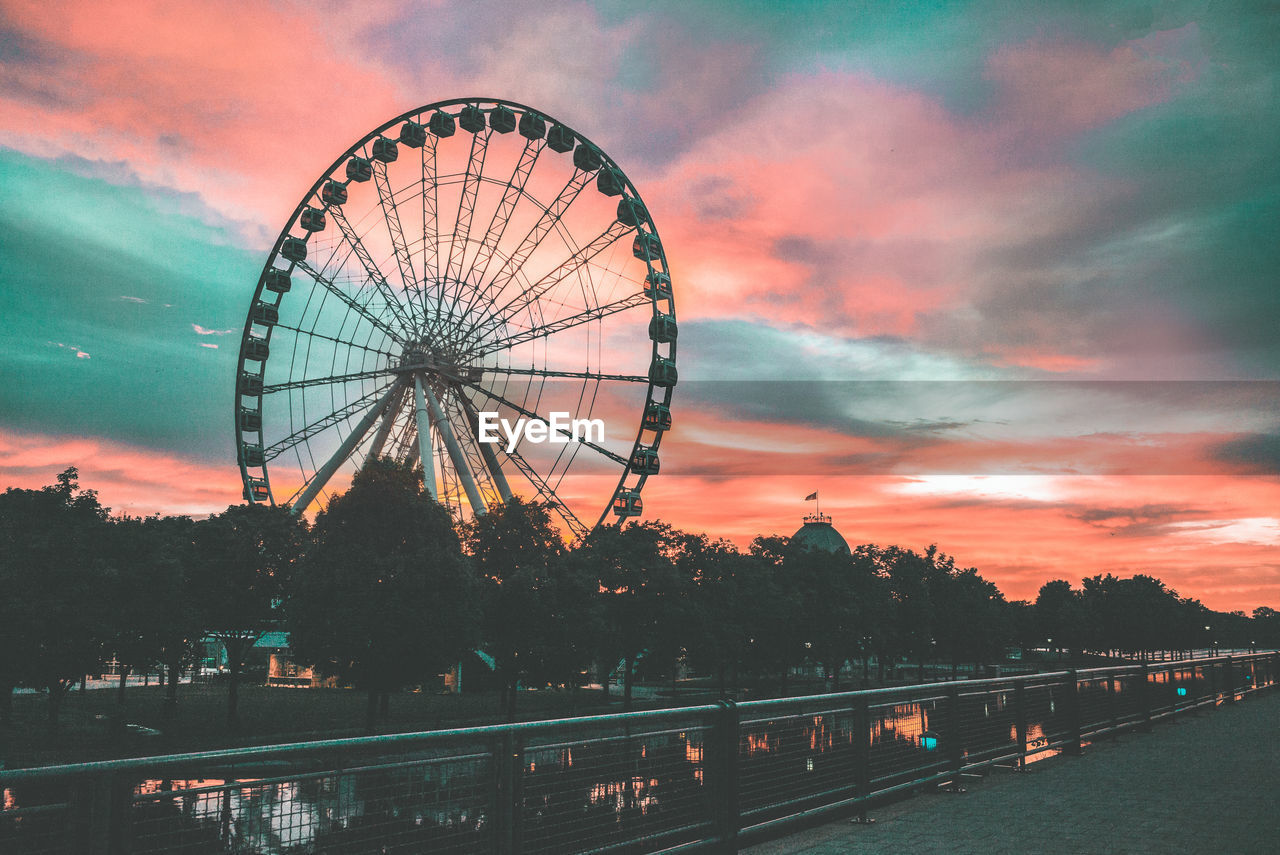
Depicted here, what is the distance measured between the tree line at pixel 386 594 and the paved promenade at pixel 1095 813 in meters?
32.6

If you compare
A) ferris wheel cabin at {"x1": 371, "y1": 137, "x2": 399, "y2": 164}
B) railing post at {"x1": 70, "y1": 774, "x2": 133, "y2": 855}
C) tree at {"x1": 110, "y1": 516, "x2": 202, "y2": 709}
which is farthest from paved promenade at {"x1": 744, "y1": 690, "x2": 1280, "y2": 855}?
ferris wheel cabin at {"x1": 371, "y1": 137, "x2": 399, "y2": 164}

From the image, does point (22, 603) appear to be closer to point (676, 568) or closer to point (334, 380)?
point (334, 380)

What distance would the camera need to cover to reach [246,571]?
50219mm

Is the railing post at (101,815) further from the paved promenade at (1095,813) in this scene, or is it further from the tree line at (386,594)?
the tree line at (386,594)

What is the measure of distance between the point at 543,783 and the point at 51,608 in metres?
41.0

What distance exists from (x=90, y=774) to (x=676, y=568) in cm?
5366

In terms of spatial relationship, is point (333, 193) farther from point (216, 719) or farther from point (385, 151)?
point (216, 719)

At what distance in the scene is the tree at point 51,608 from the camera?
38656 millimetres

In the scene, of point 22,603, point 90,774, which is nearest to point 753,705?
point 90,774

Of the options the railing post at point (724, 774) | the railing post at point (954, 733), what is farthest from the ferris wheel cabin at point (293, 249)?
the railing post at point (724, 774)

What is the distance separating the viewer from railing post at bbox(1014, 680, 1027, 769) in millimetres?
13625

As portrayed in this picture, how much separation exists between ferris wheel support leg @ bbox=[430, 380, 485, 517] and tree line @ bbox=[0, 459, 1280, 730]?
1646 mm

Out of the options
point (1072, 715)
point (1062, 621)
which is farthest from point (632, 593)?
point (1062, 621)

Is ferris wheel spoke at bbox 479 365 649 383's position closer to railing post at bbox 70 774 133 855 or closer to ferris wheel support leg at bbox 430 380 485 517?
ferris wheel support leg at bbox 430 380 485 517
